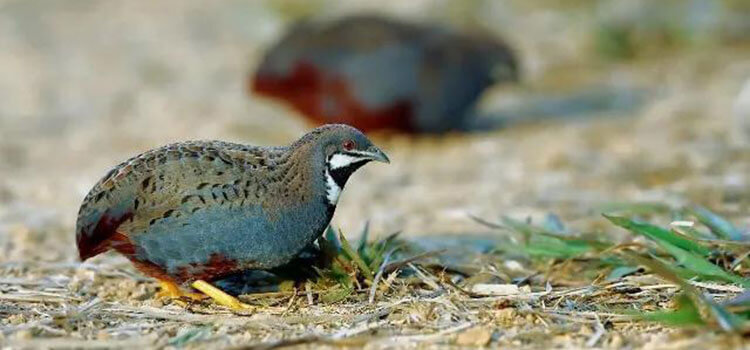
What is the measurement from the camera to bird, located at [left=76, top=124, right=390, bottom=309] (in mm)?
4082

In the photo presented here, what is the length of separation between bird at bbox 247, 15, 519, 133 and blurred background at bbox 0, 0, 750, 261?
0.14 m

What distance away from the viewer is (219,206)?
410cm

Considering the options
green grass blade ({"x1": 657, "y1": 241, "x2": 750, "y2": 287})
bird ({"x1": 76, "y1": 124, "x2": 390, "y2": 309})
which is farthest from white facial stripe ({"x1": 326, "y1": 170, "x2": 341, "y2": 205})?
green grass blade ({"x1": 657, "y1": 241, "x2": 750, "y2": 287})

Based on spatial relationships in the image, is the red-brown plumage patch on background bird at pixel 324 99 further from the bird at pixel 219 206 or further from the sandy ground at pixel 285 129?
the bird at pixel 219 206

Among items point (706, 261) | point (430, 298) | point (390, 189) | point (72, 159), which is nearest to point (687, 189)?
point (390, 189)

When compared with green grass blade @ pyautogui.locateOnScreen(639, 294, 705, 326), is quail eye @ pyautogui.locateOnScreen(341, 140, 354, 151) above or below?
above

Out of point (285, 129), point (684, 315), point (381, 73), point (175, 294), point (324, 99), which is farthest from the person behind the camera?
point (285, 129)

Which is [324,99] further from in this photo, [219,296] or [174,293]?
[219,296]

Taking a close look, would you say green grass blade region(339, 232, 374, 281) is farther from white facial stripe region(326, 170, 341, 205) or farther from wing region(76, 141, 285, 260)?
wing region(76, 141, 285, 260)

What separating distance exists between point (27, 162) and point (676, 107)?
4.77m

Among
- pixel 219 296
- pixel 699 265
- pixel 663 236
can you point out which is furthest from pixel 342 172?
pixel 699 265

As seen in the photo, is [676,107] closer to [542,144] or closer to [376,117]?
[542,144]

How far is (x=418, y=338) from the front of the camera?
3.66 metres

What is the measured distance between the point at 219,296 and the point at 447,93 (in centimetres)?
533
